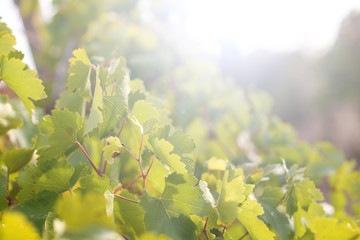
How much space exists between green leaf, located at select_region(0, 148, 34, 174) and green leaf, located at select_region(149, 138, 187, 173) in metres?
0.15

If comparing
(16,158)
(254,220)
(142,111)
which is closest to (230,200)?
(254,220)

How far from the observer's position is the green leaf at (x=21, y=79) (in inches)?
11.9

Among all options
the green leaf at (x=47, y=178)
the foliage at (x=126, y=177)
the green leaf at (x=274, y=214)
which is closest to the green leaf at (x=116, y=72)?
the foliage at (x=126, y=177)

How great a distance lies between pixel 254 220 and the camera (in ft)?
0.97

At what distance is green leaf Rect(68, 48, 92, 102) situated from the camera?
0.32 metres

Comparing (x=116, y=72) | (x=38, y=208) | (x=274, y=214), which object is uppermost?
(x=116, y=72)

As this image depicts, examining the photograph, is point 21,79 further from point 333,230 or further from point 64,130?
point 333,230

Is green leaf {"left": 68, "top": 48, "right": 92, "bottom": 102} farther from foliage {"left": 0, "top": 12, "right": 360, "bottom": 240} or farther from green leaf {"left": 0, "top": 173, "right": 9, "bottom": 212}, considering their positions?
green leaf {"left": 0, "top": 173, "right": 9, "bottom": 212}

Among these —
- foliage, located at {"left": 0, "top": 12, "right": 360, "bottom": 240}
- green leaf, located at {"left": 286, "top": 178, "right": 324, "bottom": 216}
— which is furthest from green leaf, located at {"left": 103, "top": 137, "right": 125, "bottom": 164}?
green leaf, located at {"left": 286, "top": 178, "right": 324, "bottom": 216}

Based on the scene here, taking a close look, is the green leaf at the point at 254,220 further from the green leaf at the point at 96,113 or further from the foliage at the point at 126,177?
the green leaf at the point at 96,113

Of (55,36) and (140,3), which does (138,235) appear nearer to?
(140,3)

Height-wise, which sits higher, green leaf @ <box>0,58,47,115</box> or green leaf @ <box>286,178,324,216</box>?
green leaf @ <box>0,58,47,115</box>

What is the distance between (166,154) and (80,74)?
14 cm

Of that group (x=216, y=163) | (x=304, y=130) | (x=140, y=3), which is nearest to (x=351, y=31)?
(x=304, y=130)
